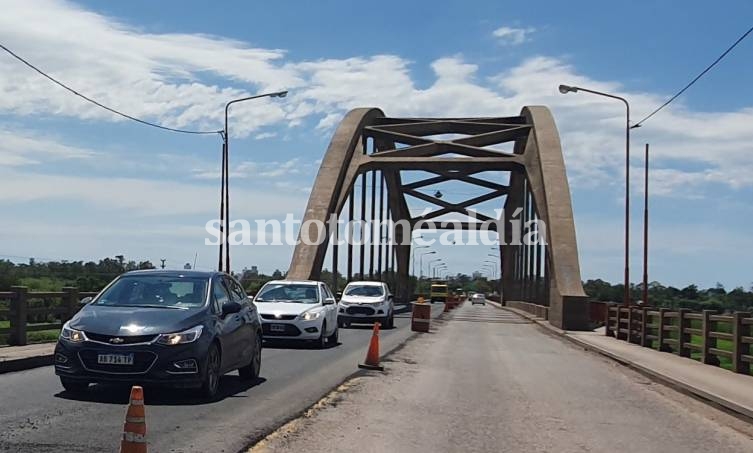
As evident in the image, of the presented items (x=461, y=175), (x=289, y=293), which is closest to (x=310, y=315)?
(x=289, y=293)

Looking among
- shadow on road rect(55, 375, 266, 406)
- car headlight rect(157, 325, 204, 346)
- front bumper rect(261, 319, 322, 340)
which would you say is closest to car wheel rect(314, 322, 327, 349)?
front bumper rect(261, 319, 322, 340)

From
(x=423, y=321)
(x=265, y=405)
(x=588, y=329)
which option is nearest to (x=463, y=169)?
(x=588, y=329)

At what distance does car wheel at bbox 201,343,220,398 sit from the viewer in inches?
430

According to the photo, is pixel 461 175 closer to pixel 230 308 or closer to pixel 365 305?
pixel 365 305

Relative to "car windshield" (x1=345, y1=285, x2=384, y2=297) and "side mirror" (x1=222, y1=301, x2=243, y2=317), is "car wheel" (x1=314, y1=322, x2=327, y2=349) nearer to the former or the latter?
"side mirror" (x1=222, y1=301, x2=243, y2=317)

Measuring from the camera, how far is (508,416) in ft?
36.0

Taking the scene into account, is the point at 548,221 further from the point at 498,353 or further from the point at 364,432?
the point at 364,432

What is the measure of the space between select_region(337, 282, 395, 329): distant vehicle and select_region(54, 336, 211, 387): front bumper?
69.5 feet

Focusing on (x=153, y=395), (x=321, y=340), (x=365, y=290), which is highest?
(x=365, y=290)

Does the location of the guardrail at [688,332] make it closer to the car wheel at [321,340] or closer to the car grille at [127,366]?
the car wheel at [321,340]

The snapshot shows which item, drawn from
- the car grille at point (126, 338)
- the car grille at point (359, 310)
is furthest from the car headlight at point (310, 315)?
the car grille at point (359, 310)

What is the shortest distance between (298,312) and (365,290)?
12.6 meters

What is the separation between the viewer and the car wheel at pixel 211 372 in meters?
10.9

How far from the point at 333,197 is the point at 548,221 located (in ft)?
36.9
